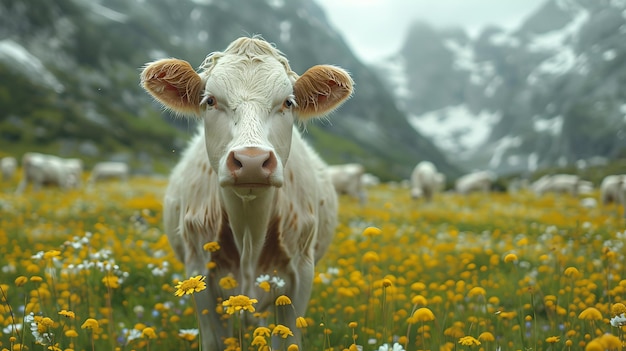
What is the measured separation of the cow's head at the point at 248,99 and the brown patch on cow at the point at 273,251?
2.37 feet

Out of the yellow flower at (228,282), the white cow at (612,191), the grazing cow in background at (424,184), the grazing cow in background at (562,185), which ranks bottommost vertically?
the yellow flower at (228,282)

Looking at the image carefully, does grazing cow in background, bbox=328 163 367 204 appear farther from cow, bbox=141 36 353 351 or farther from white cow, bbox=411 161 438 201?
cow, bbox=141 36 353 351

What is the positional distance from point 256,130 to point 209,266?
133cm

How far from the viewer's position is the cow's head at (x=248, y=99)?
3408 mm

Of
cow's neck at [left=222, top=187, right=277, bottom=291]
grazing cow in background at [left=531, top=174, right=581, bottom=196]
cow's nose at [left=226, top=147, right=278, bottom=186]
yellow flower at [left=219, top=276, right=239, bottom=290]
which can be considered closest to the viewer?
cow's nose at [left=226, top=147, right=278, bottom=186]

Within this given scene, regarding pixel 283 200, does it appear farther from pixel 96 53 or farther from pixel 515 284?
pixel 96 53

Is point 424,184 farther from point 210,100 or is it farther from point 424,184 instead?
point 210,100

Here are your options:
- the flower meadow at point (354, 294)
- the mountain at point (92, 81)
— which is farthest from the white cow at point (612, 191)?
the mountain at point (92, 81)

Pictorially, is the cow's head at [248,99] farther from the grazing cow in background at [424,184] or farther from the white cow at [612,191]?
the grazing cow in background at [424,184]

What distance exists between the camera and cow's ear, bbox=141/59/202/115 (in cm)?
418

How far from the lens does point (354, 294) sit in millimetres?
5961

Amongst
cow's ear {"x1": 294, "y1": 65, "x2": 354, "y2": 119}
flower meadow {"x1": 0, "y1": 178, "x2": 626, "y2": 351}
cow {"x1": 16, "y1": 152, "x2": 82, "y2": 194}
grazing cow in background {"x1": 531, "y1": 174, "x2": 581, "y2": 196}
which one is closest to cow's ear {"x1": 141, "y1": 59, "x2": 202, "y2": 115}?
cow's ear {"x1": 294, "y1": 65, "x2": 354, "y2": 119}

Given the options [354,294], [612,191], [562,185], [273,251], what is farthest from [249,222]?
[562,185]

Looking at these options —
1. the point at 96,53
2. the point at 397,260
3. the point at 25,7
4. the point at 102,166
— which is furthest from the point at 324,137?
the point at 397,260
